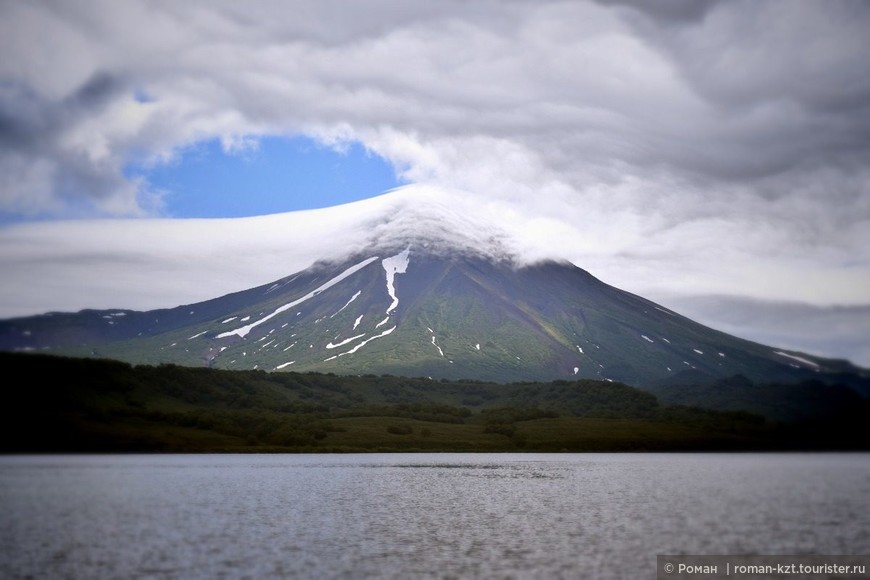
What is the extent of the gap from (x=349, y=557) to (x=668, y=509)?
38223 millimetres

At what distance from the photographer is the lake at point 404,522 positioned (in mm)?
48594

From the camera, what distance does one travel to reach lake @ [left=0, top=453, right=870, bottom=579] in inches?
1913

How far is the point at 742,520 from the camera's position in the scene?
68.2 meters

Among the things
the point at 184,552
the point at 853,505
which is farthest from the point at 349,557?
the point at 853,505

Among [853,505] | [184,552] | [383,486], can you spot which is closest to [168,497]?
[383,486]

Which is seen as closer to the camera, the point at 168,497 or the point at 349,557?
the point at 349,557

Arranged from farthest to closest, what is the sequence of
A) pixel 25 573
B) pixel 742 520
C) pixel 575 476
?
pixel 575 476
pixel 742 520
pixel 25 573

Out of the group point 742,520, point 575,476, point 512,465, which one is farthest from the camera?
point 512,465

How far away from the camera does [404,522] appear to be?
230 feet

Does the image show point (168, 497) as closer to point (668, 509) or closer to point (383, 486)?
point (383, 486)

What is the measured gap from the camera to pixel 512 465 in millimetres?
157500

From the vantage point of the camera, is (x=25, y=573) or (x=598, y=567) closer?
(x=25, y=573)

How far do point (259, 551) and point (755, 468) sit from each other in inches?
4227

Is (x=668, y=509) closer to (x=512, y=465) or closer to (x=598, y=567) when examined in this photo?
(x=598, y=567)
